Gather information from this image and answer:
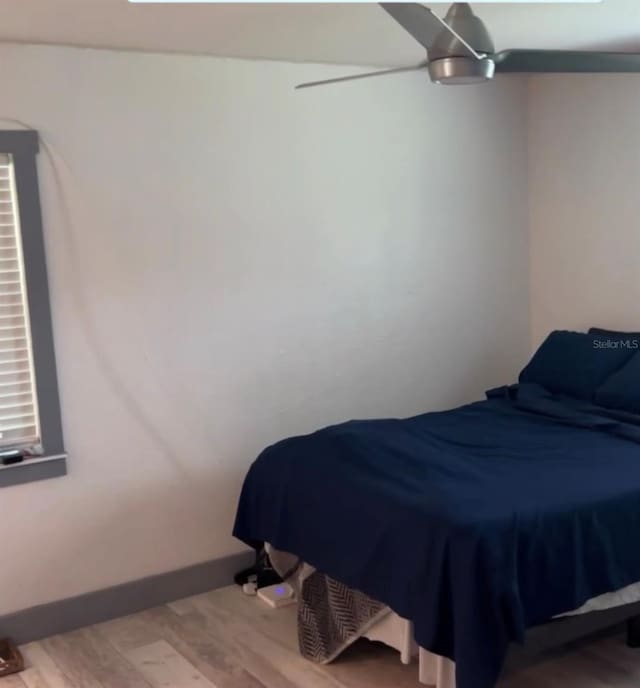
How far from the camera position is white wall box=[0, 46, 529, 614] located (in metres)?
3.19

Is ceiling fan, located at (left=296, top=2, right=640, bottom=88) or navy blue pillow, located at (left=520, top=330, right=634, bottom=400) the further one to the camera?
navy blue pillow, located at (left=520, top=330, right=634, bottom=400)

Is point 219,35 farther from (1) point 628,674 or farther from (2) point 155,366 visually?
(1) point 628,674

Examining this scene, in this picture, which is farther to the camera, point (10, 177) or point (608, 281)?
point (608, 281)

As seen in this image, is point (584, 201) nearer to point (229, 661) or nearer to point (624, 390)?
point (624, 390)

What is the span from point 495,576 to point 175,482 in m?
1.57

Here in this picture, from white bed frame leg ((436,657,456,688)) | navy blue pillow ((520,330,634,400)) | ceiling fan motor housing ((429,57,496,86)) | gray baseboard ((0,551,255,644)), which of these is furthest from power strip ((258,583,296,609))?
ceiling fan motor housing ((429,57,496,86))

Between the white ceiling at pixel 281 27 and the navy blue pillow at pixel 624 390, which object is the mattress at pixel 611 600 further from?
the white ceiling at pixel 281 27

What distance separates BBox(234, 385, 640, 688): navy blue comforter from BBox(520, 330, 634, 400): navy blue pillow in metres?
0.36

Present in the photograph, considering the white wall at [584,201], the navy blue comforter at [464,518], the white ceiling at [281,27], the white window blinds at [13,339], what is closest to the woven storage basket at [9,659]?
the white window blinds at [13,339]

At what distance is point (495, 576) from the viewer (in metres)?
2.28

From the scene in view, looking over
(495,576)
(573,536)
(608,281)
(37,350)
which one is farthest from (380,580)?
(608,281)

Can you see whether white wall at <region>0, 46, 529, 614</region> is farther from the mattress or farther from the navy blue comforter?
the mattress

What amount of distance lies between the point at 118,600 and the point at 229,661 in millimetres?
609

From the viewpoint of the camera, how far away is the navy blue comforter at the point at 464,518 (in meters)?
2.29
